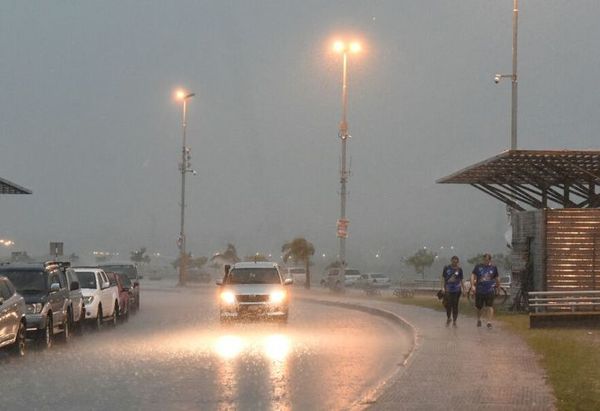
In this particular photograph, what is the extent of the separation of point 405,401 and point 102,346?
36.1 feet

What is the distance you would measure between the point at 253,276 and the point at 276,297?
2.03 m

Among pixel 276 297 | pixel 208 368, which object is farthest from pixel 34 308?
pixel 276 297

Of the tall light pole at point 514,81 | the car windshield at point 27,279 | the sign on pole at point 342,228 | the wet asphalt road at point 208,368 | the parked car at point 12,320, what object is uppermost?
the tall light pole at point 514,81

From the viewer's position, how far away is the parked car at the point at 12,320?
18.5 meters

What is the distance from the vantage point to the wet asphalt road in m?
13.1

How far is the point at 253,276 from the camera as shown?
31.1 meters

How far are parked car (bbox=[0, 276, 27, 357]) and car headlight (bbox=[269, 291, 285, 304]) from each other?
988 cm

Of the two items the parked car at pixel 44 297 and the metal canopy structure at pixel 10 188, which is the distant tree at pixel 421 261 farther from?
the parked car at pixel 44 297

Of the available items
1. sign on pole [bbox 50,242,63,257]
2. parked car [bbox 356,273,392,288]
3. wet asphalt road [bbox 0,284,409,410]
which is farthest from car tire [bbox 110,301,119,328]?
parked car [bbox 356,273,392,288]

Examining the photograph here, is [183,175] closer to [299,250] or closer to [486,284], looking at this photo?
[299,250]

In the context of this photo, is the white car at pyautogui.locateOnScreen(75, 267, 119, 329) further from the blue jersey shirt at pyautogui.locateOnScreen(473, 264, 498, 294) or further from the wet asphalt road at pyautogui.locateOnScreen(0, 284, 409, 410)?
the blue jersey shirt at pyautogui.locateOnScreen(473, 264, 498, 294)

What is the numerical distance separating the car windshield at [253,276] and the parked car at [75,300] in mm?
5462

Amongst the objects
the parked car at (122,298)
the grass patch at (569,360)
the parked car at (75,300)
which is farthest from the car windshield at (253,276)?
the grass patch at (569,360)

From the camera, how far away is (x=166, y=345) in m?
21.8
